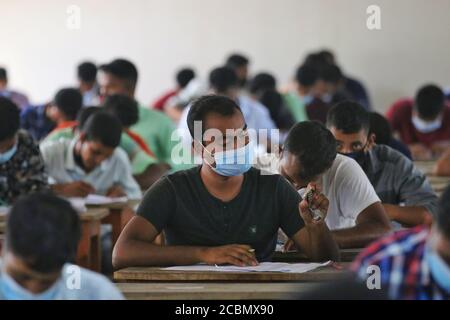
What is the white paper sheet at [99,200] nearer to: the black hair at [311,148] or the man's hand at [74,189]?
the man's hand at [74,189]

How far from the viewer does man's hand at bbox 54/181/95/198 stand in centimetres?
502

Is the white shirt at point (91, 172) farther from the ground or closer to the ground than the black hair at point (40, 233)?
closer to the ground

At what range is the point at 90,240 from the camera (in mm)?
4754

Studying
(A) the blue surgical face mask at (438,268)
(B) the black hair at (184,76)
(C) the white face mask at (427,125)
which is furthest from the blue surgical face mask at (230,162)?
(B) the black hair at (184,76)

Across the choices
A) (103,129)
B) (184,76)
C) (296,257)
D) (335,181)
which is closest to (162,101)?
(184,76)

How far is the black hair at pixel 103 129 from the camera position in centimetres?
508

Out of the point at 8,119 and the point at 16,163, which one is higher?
the point at 8,119

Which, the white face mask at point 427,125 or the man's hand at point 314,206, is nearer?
the man's hand at point 314,206

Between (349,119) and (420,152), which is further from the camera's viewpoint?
(420,152)

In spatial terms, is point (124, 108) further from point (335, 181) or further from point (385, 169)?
point (335, 181)

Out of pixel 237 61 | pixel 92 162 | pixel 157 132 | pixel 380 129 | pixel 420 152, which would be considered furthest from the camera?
pixel 237 61

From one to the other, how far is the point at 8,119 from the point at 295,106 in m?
4.35

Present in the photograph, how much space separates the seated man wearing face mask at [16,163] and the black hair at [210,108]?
1.38m

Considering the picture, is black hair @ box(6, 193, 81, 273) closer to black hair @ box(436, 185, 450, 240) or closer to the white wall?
black hair @ box(436, 185, 450, 240)
